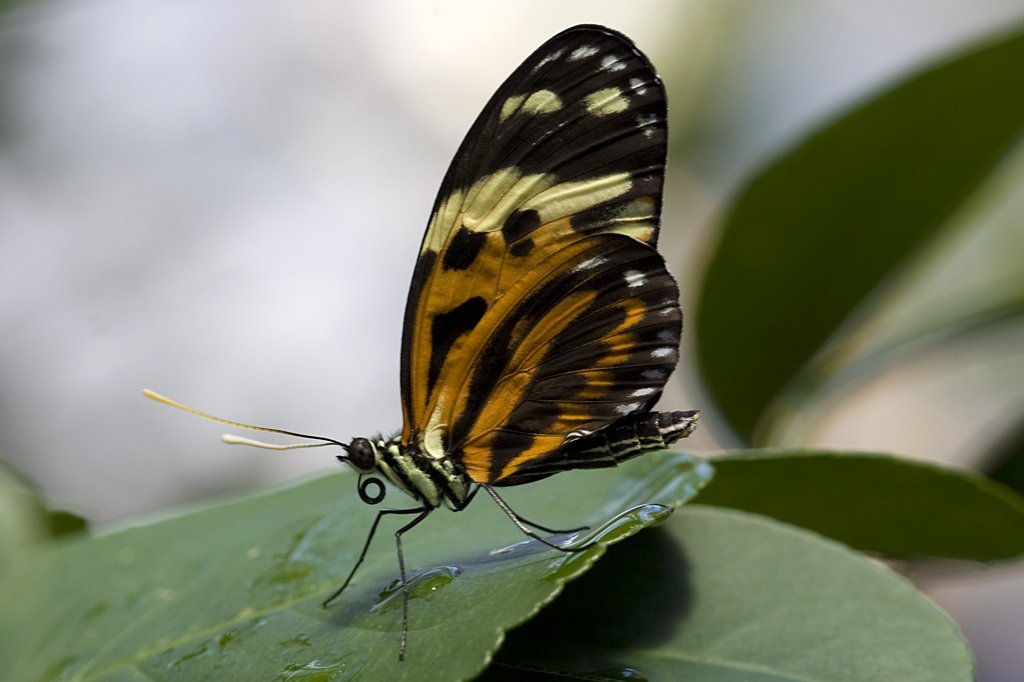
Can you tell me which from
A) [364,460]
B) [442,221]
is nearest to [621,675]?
[364,460]

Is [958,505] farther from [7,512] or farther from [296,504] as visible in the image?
[7,512]

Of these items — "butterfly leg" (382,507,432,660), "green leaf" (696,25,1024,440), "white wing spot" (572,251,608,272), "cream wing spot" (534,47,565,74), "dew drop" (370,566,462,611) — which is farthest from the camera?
"green leaf" (696,25,1024,440)

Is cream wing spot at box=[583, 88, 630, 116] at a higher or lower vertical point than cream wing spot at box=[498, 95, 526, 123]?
lower

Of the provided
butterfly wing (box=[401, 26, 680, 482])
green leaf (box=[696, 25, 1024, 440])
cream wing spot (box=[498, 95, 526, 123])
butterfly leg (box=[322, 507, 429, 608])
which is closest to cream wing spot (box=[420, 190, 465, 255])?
butterfly wing (box=[401, 26, 680, 482])

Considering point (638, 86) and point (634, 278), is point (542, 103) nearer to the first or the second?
point (638, 86)

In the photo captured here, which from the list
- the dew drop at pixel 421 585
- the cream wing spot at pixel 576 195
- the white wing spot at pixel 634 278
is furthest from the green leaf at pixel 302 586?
the cream wing spot at pixel 576 195

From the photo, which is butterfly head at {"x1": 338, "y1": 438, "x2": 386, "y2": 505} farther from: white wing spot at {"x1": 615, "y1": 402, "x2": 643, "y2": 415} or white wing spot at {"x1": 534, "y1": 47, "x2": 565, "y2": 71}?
white wing spot at {"x1": 534, "y1": 47, "x2": 565, "y2": 71}

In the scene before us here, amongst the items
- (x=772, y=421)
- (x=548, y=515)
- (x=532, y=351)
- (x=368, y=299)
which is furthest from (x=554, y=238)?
(x=368, y=299)
